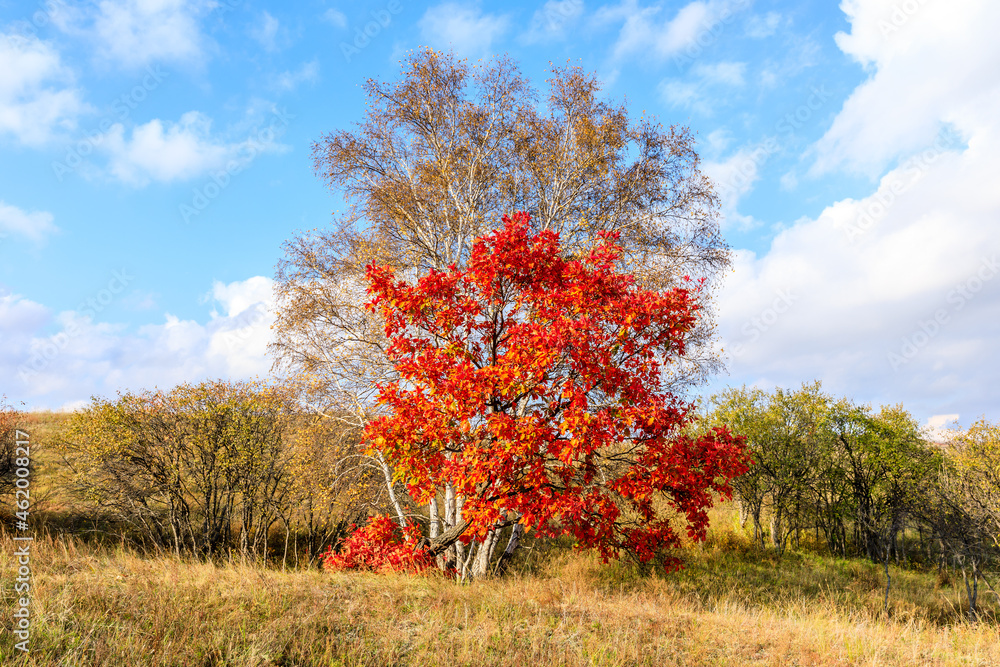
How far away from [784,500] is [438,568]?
13688 millimetres

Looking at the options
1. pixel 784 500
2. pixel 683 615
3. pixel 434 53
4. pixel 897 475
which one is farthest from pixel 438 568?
pixel 897 475

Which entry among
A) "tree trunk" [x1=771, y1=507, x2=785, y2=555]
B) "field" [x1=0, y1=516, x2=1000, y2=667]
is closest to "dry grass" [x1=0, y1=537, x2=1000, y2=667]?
"field" [x1=0, y1=516, x2=1000, y2=667]

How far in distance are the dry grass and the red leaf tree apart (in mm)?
1342

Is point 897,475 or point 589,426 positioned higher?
point 589,426

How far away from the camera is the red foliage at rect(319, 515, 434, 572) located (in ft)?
32.0

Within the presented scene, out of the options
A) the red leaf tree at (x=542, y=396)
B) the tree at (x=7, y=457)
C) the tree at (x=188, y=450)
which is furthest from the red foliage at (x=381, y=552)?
the tree at (x=7, y=457)

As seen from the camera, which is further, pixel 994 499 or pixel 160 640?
pixel 994 499

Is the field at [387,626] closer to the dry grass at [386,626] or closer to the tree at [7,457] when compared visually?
the dry grass at [386,626]

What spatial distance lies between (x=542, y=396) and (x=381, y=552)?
4491 mm

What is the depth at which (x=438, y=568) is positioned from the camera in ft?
33.7

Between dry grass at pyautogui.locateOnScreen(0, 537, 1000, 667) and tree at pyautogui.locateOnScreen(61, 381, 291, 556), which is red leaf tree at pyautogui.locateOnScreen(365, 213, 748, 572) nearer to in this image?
dry grass at pyautogui.locateOnScreen(0, 537, 1000, 667)

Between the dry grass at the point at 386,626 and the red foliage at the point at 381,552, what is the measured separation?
0.98 metres

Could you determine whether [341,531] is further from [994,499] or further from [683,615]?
[994,499]

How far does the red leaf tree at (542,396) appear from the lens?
25.5 feet
